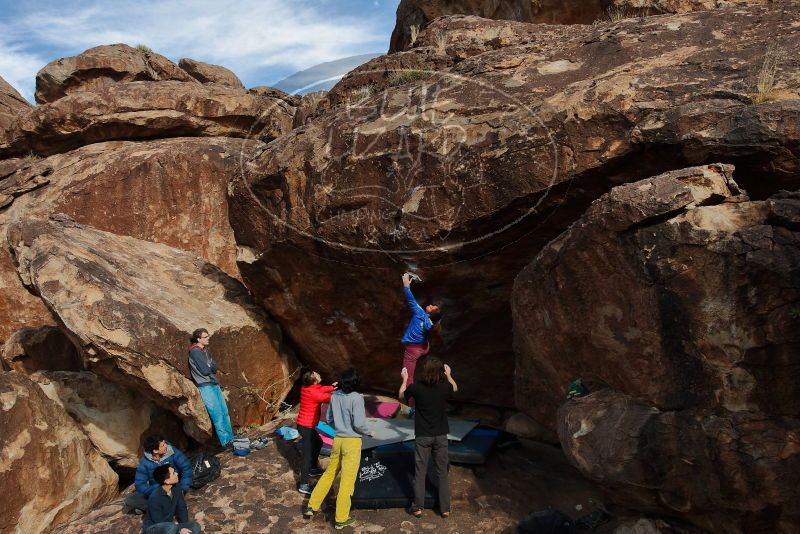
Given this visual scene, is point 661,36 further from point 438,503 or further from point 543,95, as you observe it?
point 438,503

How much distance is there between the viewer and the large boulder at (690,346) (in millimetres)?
3869

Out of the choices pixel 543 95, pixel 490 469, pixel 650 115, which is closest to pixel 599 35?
pixel 543 95

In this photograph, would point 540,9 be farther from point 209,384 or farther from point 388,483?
Result: point 388,483

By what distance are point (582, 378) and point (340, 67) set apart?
17.7 feet

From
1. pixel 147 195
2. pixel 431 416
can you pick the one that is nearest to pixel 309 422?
pixel 431 416

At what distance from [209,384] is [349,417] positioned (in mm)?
2241

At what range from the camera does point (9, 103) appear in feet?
58.5

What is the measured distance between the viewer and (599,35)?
6508mm

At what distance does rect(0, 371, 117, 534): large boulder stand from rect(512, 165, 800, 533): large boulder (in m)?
4.75

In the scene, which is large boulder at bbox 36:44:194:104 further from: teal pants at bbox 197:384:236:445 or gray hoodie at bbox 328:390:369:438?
gray hoodie at bbox 328:390:369:438

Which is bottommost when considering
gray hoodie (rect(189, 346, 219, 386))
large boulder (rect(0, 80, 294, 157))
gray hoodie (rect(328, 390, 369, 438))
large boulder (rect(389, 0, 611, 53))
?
gray hoodie (rect(328, 390, 369, 438))

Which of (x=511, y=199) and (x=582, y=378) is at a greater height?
(x=511, y=199)
